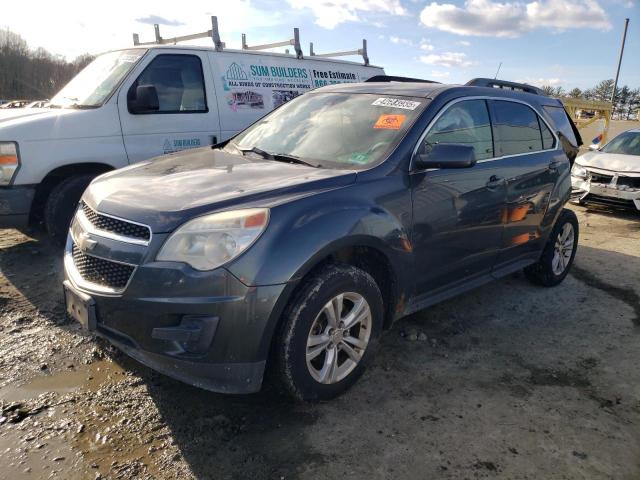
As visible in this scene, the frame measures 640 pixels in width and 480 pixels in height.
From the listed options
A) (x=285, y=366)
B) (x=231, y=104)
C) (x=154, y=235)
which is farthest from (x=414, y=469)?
(x=231, y=104)

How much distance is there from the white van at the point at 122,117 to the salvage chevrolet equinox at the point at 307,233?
1.59 metres

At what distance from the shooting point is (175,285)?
2250mm

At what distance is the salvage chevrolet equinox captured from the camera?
7.50 feet

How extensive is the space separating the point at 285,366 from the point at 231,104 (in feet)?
13.6

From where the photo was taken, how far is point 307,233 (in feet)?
7.92

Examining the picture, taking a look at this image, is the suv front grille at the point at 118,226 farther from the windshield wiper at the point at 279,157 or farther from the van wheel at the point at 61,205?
the van wheel at the point at 61,205

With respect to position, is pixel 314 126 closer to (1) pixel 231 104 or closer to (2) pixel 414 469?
(2) pixel 414 469

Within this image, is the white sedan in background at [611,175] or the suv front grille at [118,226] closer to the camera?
the suv front grille at [118,226]

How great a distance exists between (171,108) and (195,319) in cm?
370

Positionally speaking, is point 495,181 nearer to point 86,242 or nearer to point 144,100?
point 86,242

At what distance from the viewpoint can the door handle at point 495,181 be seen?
141 inches

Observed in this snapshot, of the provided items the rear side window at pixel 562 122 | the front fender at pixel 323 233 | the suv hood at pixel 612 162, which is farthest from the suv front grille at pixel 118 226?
the suv hood at pixel 612 162

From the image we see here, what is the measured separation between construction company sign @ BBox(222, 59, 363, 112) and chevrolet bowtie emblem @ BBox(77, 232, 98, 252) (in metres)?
3.50

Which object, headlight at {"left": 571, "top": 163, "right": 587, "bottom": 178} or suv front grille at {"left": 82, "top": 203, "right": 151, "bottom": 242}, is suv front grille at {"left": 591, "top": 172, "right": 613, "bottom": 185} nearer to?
headlight at {"left": 571, "top": 163, "right": 587, "bottom": 178}
